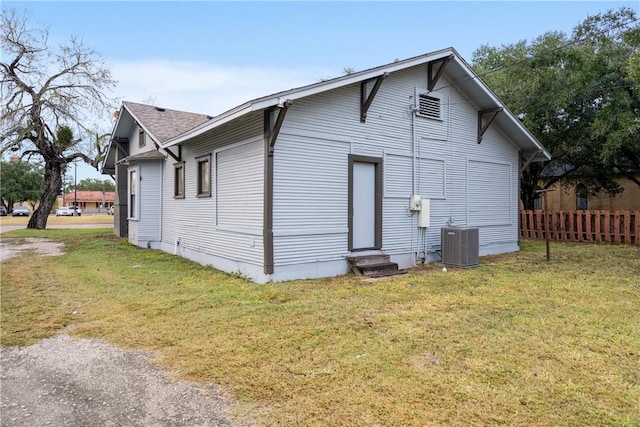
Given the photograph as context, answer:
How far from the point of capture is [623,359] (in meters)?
3.69

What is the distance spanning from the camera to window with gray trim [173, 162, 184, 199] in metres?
11.3

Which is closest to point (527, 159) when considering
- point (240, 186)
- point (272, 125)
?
point (272, 125)

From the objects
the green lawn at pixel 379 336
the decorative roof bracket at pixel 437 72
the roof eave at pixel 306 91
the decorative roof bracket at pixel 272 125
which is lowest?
the green lawn at pixel 379 336

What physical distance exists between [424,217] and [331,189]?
8.92 feet

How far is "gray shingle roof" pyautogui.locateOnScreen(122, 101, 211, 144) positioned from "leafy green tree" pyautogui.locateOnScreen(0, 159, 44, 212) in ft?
159

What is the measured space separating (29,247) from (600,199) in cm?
2767

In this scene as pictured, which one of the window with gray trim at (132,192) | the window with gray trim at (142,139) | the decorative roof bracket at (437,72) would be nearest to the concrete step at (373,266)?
the decorative roof bracket at (437,72)

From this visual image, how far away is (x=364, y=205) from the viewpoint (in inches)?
342

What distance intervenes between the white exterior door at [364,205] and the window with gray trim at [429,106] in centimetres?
217

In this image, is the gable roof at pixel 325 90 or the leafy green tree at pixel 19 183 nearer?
the gable roof at pixel 325 90

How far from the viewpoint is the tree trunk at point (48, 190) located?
2008 cm

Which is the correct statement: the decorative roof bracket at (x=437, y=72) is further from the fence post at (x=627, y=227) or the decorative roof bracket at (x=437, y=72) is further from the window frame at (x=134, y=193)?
the fence post at (x=627, y=227)

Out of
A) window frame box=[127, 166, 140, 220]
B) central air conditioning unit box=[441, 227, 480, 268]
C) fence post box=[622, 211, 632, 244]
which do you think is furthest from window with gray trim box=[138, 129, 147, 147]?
fence post box=[622, 211, 632, 244]

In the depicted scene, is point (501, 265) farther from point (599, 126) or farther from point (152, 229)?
point (152, 229)
